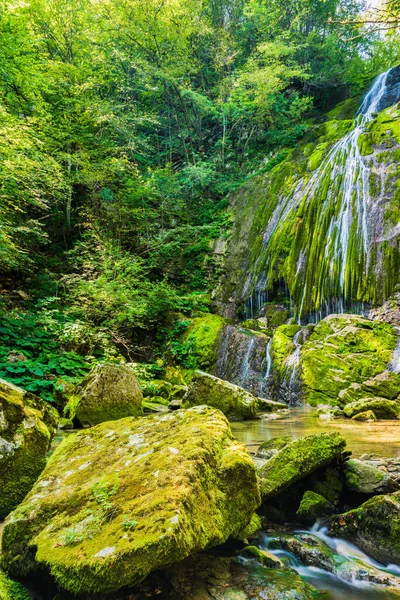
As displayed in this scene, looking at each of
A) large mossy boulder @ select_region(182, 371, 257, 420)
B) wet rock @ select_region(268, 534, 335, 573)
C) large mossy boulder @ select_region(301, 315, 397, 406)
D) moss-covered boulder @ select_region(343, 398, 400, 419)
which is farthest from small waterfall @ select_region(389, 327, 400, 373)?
wet rock @ select_region(268, 534, 335, 573)

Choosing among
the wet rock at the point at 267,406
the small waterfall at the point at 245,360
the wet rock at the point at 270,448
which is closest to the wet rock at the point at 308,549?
the wet rock at the point at 270,448

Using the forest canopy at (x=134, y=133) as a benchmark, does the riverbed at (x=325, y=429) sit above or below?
A: below

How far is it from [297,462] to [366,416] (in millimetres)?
4106

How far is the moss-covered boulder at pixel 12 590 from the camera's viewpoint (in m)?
1.67

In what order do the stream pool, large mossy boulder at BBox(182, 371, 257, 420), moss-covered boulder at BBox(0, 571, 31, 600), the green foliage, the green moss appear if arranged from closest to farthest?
1. moss-covered boulder at BBox(0, 571, 31, 600)
2. the stream pool
3. large mossy boulder at BBox(182, 371, 257, 420)
4. the green foliage
5. the green moss

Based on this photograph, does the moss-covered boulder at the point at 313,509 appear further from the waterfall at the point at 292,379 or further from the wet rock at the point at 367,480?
the waterfall at the point at 292,379

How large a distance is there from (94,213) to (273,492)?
46.3ft

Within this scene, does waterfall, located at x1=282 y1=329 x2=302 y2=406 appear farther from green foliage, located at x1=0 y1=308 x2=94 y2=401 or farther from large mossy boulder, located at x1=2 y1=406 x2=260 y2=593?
large mossy boulder, located at x1=2 y1=406 x2=260 y2=593

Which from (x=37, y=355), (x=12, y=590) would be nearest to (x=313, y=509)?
(x=12, y=590)

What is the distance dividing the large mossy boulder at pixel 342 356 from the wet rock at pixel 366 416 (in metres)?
1.58

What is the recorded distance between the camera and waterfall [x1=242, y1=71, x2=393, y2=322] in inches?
438

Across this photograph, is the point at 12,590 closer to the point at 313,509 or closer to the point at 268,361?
the point at 313,509

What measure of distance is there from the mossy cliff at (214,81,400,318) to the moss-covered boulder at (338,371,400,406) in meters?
3.34

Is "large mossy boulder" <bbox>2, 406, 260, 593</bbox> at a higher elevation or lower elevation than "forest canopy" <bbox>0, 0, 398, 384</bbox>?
lower
